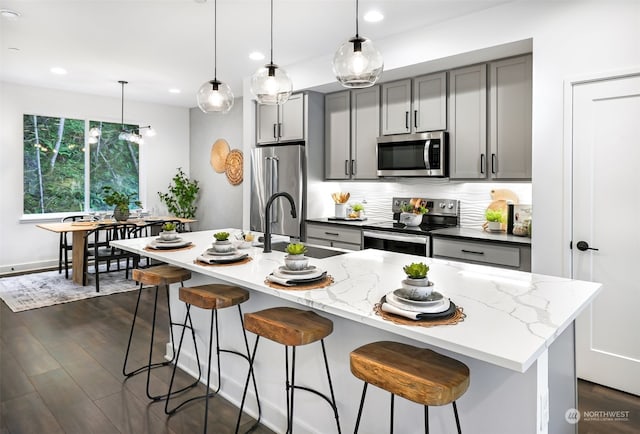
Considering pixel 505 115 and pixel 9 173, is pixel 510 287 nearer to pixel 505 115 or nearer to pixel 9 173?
pixel 505 115

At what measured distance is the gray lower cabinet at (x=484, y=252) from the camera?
122 inches

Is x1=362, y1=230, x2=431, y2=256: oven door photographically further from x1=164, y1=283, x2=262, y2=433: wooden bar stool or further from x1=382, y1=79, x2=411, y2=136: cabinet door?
x1=164, y1=283, x2=262, y2=433: wooden bar stool

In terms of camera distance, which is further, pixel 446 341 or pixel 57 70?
pixel 57 70

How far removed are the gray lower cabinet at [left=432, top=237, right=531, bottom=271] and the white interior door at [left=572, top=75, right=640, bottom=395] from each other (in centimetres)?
34

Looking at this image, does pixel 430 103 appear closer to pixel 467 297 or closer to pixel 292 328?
pixel 467 297

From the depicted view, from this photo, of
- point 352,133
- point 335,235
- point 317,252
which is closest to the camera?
point 317,252

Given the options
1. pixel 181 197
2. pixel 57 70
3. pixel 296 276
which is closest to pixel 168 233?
pixel 296 276

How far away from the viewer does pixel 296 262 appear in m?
1.91

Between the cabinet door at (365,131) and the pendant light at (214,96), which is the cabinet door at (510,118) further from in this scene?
the pendant light at (214,96)

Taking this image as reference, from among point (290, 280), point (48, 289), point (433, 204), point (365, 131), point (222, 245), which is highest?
point (365, 131)

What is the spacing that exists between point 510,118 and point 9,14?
422 cm

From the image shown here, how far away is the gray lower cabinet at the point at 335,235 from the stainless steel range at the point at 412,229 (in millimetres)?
121

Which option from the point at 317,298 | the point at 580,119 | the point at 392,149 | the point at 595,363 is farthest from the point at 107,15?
the point at 595,363

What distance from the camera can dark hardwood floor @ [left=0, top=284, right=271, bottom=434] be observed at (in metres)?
2.31
